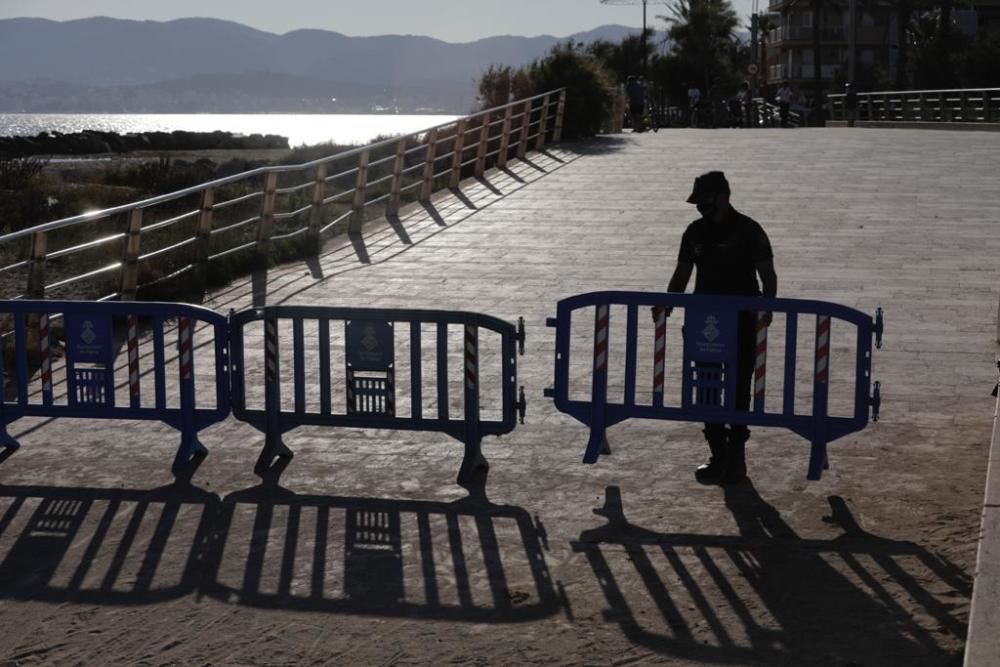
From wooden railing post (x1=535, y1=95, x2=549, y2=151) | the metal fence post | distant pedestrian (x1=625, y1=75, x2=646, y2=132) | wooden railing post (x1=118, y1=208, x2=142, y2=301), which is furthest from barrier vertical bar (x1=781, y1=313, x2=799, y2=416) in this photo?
distant pedestrian (x1=625, y1=75, x2=646, y2=132)

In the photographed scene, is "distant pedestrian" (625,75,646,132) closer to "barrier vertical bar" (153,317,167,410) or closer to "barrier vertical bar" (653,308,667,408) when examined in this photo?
"barrier vertical bar" (153,317,167,410)

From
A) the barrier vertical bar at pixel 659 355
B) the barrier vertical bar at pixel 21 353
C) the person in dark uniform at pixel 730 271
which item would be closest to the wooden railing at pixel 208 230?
the barrier vertical bar at pixel 21 353

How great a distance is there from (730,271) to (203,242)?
825cm

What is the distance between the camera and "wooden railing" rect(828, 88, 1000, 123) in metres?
41.9

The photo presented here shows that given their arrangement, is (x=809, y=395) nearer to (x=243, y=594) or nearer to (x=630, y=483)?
(x=630, y=483)

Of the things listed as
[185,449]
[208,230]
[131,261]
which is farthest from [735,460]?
[208,230]

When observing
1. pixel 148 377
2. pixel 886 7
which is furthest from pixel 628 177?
pixel 886 7

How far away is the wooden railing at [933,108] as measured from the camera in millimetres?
41922

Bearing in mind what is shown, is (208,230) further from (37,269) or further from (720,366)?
(720,366)

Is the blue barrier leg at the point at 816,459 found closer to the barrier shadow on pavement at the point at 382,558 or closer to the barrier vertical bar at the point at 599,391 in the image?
the barrier vertical bar at the point at 599,391

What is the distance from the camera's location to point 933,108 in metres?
46.4

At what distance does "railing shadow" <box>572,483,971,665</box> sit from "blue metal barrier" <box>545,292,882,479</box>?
1.87ft

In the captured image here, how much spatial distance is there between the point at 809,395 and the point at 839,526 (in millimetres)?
2839

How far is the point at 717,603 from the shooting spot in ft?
19.7
